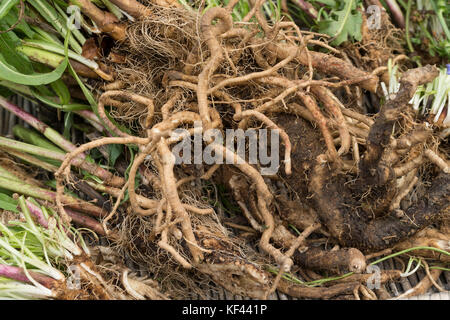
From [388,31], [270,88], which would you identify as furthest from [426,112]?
[270,88]

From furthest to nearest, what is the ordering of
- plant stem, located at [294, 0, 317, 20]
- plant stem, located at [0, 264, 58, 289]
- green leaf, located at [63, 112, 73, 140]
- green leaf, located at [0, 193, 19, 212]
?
1. plant stem, located at [294, 0, 317, 20]
2. green leaf, located at [63, 112, 73, 140]
3. green leaf, located at [0, 193, 19, 212]
4. plant stem, located at [0, 264, 58, 289]

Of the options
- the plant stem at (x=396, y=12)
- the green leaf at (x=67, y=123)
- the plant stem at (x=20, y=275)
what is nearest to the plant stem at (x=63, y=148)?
the green leaf at (x=67, y=123)

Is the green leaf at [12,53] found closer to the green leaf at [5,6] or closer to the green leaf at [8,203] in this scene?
the green leaf at [5,6]

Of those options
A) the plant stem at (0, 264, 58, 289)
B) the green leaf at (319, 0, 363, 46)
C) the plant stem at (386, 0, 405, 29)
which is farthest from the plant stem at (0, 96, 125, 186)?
the plant stem at (386, 0, 405, 29)

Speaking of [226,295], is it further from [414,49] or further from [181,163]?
[414,49]

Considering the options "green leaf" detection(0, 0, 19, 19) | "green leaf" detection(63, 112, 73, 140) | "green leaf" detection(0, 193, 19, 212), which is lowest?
"green leaf" detection(0, 193, 19, 212)

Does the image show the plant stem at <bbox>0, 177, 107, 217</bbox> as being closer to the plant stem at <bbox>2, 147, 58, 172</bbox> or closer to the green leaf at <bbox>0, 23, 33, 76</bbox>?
the plant stem at <bbox>2, 147, 58, 172</bbox>

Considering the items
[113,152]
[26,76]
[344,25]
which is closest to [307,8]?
[344,25]
